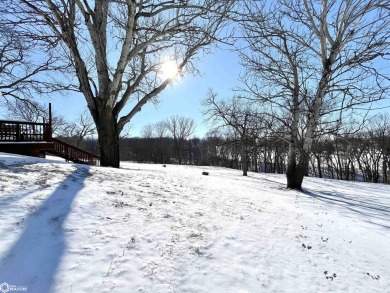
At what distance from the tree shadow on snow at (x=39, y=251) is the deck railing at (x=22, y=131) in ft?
38.1

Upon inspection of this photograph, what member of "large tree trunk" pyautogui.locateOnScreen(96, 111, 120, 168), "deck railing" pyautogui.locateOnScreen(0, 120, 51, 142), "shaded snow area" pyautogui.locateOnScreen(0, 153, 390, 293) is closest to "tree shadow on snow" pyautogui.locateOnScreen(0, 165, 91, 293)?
"shaded snow area" pyautogui.locateOnScreen(0, 153, 390, 293)

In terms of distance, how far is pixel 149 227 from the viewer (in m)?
3.47

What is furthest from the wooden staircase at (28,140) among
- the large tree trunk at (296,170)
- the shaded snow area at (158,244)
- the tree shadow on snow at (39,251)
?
the large tree trunk at (296,170)

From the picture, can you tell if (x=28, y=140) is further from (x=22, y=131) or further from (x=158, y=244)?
(x=158, y=244)

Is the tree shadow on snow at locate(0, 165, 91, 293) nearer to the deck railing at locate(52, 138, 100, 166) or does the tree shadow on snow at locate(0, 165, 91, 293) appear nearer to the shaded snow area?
the shaded snow area

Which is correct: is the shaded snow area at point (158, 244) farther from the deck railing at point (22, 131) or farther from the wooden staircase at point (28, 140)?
the deck railing at point (22, 131)

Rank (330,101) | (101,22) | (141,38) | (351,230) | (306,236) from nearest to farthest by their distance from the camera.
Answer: (306,236)
(351,230)
(101,22)
(330,101)
(141,38)

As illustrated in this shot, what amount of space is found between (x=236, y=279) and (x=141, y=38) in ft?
32.9

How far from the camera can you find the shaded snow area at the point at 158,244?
2307 mm

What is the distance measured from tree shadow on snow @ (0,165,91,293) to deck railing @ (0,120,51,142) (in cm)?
1162

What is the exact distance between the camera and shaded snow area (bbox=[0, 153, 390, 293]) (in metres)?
2.31

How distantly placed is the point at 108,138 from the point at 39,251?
714 centimetres

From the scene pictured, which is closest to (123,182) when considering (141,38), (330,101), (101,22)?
(101,22)

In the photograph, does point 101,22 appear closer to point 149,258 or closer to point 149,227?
point 149,227
